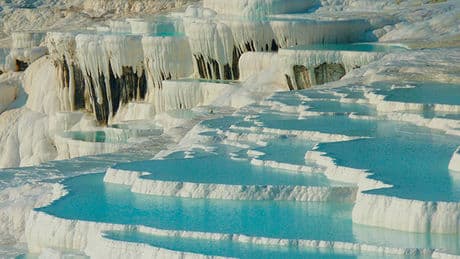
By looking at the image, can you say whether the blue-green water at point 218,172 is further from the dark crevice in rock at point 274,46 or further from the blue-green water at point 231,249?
the dark crevice in rock at point 274,46

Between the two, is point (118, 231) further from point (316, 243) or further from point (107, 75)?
point (107, 75)

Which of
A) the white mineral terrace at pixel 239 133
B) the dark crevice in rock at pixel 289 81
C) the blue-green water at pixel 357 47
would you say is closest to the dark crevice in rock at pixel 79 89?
the white mineral terrace at pixel 239 133

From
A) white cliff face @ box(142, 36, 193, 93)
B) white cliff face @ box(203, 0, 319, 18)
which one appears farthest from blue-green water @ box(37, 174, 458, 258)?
white cliff face @ box(203, 0, 319, 18)

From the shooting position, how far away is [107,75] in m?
29.9

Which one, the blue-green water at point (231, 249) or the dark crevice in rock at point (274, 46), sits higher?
the dark crevice in rock at point (274, 46)

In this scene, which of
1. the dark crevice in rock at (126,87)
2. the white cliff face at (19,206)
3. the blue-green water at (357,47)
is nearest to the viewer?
the white cliff face at (19,206)

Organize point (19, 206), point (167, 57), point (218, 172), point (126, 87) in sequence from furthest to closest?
1. point (126, 87)
2. point (167, 57)
3. point (19, 206)
4. point (218, 172)

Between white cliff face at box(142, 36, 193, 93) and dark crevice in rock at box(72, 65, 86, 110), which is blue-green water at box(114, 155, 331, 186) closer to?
white cliff face at box(142, 36, 193, 93)

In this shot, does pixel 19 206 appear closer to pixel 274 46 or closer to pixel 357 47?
pixel 357 47

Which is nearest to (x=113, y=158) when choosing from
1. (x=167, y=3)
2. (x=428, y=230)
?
(x=428, y=230)

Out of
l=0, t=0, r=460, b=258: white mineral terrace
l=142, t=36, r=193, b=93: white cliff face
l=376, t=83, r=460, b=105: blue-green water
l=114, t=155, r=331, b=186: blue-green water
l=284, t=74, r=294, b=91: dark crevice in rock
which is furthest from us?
l=142, t=36, r=193, b=93: white cliff face

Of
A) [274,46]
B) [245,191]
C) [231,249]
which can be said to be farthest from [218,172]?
[274,46]

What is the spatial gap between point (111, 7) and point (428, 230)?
27.4 m

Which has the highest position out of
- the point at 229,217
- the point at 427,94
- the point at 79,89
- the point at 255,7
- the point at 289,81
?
the point at 255,7
